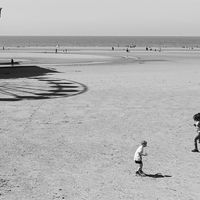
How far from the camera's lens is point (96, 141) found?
50.5 ft

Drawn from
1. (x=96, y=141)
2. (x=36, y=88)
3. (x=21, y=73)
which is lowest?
(x=96, y=141)

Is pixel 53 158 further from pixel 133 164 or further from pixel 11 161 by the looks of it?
pixel 133 164

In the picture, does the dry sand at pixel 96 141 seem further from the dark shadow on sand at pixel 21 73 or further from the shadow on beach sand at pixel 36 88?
the dark shadow on sand at pixel 21 73

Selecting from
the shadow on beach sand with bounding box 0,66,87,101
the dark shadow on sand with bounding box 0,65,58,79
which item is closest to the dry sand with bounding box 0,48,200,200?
the shadow on beach sand with bounding box 0,66,87,101

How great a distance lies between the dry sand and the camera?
10.5 metres

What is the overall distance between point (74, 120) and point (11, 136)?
4.09 metres

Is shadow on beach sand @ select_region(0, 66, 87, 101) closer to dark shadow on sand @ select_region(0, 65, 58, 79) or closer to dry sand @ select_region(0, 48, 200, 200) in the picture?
dry sand @ select_region(0, 48, 200, 200)

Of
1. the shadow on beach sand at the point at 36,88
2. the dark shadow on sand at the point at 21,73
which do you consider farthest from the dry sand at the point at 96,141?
the dark shadow on sand at the point at 21,73

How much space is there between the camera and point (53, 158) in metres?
13.1

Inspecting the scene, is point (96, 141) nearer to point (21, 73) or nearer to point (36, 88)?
point (36, 88)

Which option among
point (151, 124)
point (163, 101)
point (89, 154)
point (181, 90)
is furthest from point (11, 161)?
point (181, 90)

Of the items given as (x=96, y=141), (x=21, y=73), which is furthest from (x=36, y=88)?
(x=96, y=141)

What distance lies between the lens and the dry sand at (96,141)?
413 inches

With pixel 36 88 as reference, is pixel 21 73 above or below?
above
